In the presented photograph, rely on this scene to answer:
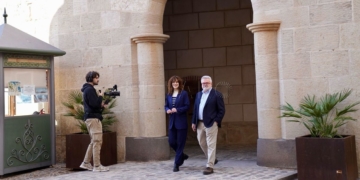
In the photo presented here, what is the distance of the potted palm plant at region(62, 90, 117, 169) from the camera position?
329 inches

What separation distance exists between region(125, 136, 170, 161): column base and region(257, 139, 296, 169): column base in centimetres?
194

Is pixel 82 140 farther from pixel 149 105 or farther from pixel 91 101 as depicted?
pixel 149 105

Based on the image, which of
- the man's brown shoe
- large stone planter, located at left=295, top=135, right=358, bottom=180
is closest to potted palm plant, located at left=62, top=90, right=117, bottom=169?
the man's brown shoe

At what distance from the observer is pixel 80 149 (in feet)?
27.4

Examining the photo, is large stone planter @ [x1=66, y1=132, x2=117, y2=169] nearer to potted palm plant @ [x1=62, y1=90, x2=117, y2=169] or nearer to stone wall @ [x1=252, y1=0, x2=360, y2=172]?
potted palm plant @ [x1=62, y1=90, x2=117, y2=169]

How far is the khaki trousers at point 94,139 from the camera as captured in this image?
761 centimetres

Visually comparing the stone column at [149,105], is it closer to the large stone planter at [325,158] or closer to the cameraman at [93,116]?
the cameraman at [93,116]

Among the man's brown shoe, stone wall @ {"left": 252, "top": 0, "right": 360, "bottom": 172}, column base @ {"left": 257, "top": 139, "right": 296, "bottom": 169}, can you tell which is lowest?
the man's brown shoe

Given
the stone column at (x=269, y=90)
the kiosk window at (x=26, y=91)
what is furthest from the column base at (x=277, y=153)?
the kiosk window at (x=26, y=91)

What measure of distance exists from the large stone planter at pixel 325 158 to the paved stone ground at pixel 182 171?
44 cm

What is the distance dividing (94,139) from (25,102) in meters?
1.78

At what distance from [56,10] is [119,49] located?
6.14ft

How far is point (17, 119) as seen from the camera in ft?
27.2

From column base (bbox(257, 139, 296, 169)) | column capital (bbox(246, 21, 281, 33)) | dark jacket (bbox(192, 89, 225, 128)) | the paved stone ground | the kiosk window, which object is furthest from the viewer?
the kiosk window
